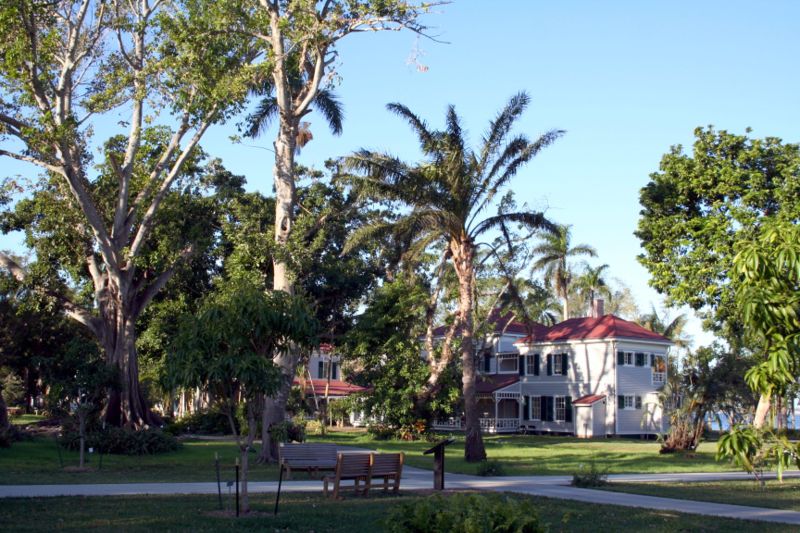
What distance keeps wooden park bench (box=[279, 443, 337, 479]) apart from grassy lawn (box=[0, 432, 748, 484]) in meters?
1.50

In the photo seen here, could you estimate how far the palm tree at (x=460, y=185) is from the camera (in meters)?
23.5

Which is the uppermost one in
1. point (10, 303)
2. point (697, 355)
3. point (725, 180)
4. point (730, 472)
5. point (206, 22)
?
point (206, 22)

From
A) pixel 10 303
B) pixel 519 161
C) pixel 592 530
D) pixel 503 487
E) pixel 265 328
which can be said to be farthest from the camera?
pixel 10 303

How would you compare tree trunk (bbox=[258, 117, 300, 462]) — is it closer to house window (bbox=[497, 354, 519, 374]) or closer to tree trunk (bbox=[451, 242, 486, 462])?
tree trunk (bbox=[451, 242, 486, 462])

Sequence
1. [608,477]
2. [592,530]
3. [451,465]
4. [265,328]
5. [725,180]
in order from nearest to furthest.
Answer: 1. [592,530]
2. [265,328]
3. [608,477]
4. [451,465]
5. [725,180]

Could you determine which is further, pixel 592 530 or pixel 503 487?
pixel 503 487

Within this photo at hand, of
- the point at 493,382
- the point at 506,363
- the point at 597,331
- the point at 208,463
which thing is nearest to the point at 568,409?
the point at 597,331

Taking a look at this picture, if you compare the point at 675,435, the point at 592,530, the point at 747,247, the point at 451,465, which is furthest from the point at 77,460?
the point at 747,247

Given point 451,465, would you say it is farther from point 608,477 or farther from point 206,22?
point 206,22

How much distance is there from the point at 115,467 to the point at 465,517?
1700cm

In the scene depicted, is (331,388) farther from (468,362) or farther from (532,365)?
(468,362)

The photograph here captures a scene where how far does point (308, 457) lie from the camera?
16.6 metres

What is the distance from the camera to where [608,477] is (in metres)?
19.7

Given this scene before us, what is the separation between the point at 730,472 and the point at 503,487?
9.17 metres
